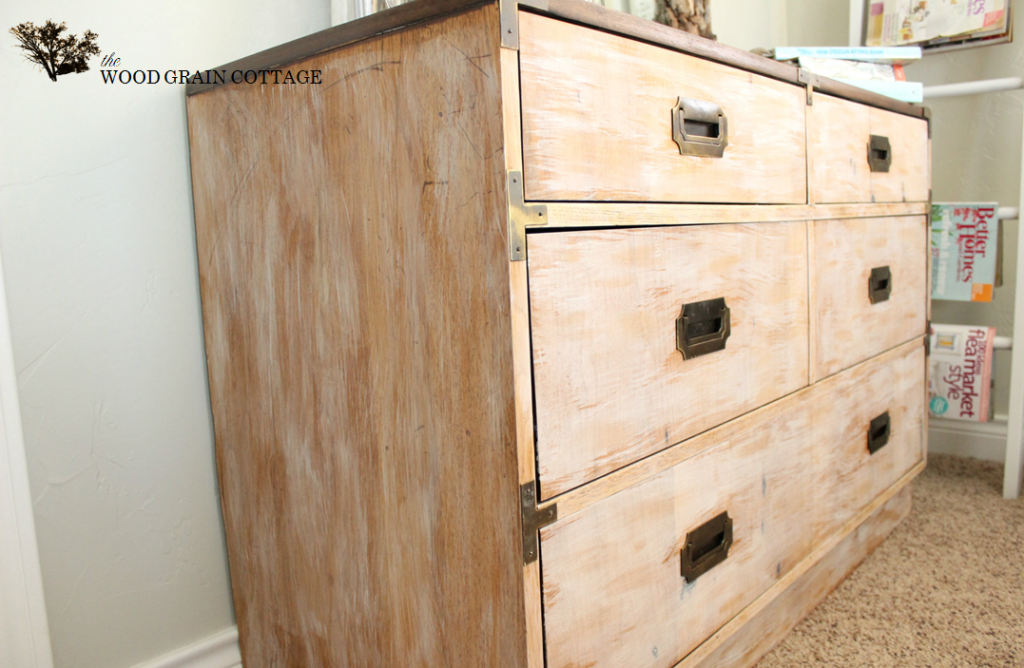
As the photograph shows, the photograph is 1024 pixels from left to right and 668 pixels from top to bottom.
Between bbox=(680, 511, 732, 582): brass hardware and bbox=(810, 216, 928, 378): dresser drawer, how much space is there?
33 cm

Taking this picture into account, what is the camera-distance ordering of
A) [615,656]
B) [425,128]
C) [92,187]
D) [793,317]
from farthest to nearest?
[793,317] → [92,187] → [615,656] → [425,128]

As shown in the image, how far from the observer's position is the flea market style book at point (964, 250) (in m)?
1.70

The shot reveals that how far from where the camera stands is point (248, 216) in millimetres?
871

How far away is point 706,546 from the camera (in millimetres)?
912

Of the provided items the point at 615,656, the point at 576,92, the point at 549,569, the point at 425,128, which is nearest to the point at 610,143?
the point at 576,92

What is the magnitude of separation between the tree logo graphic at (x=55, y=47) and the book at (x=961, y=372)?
5.92 ft

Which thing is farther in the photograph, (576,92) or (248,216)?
(248,216)

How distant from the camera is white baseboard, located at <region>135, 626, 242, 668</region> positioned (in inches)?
38.4

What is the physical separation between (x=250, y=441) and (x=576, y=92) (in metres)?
0.60

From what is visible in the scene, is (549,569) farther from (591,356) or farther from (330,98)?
(330,98)

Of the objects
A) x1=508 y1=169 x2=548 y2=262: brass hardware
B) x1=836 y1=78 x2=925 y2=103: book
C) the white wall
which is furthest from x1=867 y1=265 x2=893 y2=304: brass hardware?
the white wall

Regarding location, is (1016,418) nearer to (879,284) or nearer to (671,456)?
(879,284)

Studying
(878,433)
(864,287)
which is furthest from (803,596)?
(864,287)

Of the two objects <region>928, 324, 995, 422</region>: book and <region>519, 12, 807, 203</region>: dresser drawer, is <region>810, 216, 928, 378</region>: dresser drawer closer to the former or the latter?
<region>519, 12, 807, 203</region>: dresser drawer
